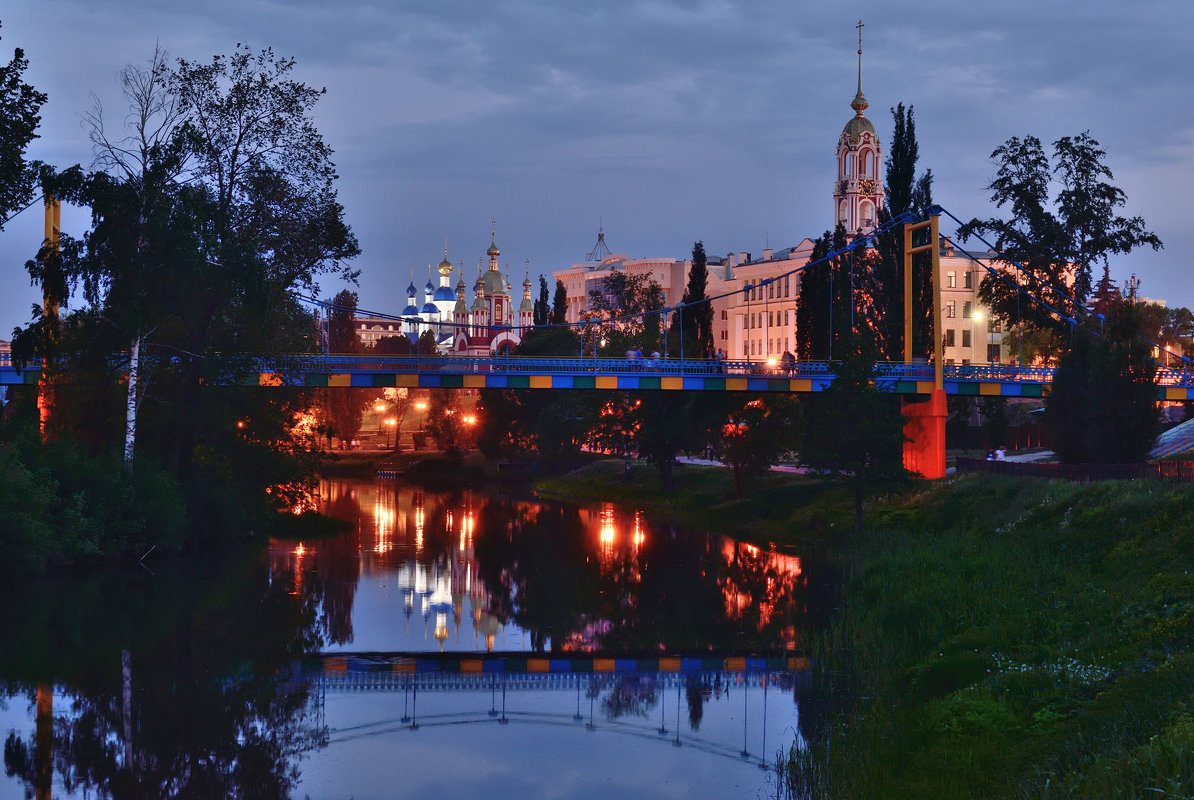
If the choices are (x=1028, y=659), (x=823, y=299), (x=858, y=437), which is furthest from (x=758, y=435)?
(x=1028, y=659)

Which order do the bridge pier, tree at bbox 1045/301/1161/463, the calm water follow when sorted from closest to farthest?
the calm water → tree at bbox 1045/301/1161/463 → the bridge pier

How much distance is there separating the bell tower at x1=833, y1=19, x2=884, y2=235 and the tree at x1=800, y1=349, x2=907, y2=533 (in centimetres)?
10046

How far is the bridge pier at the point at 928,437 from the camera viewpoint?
2362 inches

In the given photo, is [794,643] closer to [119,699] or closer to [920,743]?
[920,743]

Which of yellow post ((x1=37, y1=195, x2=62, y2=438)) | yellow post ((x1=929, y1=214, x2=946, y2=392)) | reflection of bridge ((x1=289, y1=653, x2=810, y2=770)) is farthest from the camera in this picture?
yellow post ((x1=929, y1=214, x2=946, y2=392))

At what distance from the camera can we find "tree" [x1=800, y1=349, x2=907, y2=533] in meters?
52.1

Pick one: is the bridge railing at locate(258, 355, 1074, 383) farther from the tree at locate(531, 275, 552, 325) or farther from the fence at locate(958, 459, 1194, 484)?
the tree at locate(531, 275, 552, 325)

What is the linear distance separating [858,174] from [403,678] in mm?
131901

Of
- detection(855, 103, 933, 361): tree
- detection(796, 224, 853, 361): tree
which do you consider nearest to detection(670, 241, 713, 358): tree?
detection(796, 224, 853, 361): tree

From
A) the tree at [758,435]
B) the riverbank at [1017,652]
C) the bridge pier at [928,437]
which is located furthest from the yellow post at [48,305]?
the bridge pier at [928,437]

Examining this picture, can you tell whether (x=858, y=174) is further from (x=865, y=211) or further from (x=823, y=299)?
(x=823, y=299)

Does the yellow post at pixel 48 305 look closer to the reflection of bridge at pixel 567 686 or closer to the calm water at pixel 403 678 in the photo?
the calm water at pixel 403 678

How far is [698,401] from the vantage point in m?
70.8

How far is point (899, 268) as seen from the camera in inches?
2751
